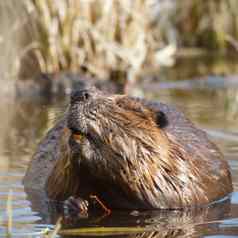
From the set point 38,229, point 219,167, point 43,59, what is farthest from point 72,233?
point 43,59

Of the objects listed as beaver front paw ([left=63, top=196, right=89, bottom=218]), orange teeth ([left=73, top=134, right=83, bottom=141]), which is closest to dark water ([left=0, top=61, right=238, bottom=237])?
beaver front paw ([left=63, top=196, right=89, bottom=218])

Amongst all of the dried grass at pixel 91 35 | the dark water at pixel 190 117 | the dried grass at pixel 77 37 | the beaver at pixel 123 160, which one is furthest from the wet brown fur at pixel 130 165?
the dried grass at pixel 91 35

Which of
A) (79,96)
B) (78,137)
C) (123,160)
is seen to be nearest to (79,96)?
(79,96)

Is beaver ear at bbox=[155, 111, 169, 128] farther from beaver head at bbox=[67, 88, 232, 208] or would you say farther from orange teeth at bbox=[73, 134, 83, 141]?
orange teeth at bbox=[73, 134, 83, 141]

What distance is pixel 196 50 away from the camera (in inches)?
637

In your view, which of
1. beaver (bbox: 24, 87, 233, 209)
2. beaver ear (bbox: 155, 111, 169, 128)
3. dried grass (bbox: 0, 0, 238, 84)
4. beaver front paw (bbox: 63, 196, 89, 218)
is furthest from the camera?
dried grass (bbox: 0, 0, 238, 84)

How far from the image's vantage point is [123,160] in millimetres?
5207

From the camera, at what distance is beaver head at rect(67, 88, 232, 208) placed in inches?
199

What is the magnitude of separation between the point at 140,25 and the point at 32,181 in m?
6.18

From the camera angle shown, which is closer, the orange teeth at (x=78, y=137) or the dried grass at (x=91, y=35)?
the orange teeth at (x=78, y=137)

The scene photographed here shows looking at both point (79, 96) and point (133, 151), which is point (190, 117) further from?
point (79, 96)

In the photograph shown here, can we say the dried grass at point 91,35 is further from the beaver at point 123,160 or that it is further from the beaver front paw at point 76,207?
the beaver front paw at point 76,207

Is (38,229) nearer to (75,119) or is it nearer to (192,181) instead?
(75,119)

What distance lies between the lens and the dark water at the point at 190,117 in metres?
4.97
